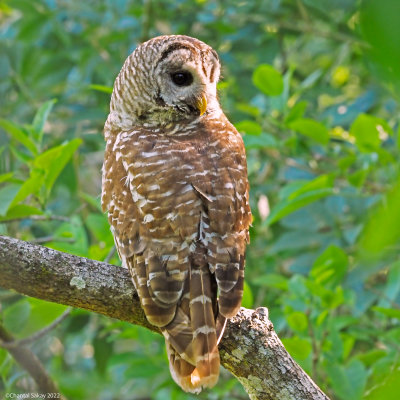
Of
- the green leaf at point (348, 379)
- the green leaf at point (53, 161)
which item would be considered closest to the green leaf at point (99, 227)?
the green leaf at point (53, 161)

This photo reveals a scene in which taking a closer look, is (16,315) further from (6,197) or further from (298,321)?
(298,321)

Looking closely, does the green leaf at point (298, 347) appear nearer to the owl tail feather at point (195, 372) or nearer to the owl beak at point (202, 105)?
the owl tail feather at point (195, 372)

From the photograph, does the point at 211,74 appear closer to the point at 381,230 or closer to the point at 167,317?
the point at 167,317

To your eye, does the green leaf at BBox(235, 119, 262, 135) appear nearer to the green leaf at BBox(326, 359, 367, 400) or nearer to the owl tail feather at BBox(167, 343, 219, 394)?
the green leaf at BBox(326, 359, 367, 400)

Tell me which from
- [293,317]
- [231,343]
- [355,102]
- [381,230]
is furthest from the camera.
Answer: [355,102]

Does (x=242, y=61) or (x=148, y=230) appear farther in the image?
(x=242, y=61)

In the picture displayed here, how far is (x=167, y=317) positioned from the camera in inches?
79.0

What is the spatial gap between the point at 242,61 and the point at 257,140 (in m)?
2.16

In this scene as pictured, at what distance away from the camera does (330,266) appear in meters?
2.95

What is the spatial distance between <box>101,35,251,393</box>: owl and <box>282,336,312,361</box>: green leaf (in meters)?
0.61

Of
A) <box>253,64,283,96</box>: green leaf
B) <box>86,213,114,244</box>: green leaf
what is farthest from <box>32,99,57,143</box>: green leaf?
<box>253,64,283,96</box>: green leaf

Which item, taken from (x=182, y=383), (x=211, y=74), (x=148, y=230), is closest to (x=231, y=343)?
(x=182, y=383)

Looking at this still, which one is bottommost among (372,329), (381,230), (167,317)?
(372,329)

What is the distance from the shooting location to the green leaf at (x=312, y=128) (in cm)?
316
